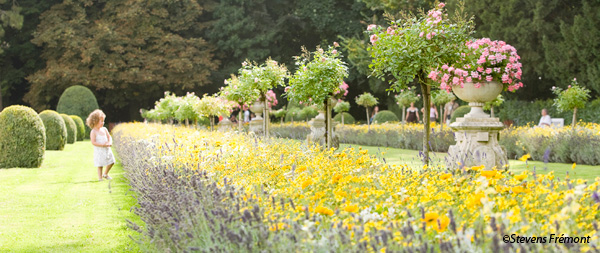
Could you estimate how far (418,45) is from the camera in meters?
6.98

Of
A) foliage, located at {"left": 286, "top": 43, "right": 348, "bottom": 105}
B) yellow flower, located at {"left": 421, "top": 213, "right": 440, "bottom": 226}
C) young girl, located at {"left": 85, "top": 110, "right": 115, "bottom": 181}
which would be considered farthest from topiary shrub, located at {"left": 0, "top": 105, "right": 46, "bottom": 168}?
yellow flower, located at {"left": 421, "top": 213, "right": 440, "bottom": 226}

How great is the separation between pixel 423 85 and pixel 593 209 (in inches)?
202

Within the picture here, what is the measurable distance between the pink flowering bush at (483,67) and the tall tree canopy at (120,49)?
2435cm

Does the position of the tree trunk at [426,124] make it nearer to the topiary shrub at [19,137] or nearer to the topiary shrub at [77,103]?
the topiary shrub at [19,137]

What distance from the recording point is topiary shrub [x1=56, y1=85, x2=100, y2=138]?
2723cm

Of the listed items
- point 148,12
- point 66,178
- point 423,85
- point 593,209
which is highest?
point 148,12

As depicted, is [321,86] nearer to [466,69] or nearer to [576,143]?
[466,69]

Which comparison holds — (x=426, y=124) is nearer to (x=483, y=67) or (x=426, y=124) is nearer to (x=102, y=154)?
(x=483, y=67)

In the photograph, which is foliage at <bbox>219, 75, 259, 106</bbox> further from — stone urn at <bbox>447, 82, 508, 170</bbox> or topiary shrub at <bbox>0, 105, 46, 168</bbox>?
stone urn at <bbox>447, 82, 508, 170</bbox>

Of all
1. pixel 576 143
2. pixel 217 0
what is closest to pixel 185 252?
pixel 576 143

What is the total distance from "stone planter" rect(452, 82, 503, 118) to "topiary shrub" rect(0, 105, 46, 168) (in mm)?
8720

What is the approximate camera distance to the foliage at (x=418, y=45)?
6.98 m

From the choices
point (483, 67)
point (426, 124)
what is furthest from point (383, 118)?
point (426, 124)

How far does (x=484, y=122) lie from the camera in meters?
7.48
